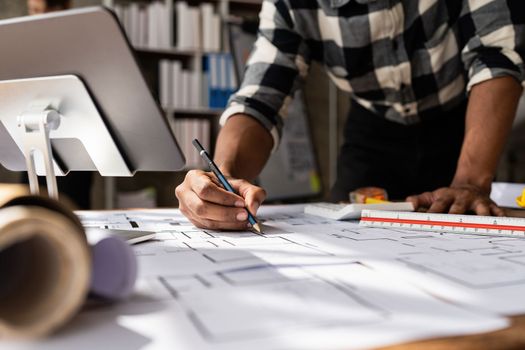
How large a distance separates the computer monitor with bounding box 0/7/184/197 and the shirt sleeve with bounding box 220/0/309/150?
1.80 feet

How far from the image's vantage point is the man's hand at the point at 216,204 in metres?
0.81

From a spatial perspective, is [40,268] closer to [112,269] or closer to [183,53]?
[112,269]

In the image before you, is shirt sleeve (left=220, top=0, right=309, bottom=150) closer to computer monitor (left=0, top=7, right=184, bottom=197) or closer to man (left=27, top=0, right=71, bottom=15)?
computer monitor (left=0, top=7, right=184, bottom=197)

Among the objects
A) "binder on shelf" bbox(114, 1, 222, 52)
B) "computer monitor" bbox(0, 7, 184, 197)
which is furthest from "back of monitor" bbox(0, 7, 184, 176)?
"binder on shelf" bbox(114, 1, 222, 52)

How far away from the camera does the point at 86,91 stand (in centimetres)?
74

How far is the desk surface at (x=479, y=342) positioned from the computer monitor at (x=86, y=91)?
0.54m

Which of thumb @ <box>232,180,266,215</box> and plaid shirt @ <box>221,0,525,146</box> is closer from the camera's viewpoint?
thumb @ <box>232,180,266,215</box>

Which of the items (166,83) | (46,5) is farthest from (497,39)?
(166,83)

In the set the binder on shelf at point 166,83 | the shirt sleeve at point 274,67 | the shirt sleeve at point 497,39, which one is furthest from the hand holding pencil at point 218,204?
the binder on shelf at point 166,83

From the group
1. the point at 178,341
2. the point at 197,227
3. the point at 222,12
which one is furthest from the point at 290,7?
the point at 222,12

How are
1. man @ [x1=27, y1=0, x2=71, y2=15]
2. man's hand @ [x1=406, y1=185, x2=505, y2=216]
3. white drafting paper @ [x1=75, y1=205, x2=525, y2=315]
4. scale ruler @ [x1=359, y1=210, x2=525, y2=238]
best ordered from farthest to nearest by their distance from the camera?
man @ [x1=27, y1=0, x2=71, y2=15] < man's hand @ [x1=406, y1=185, x2=505, y2=216] < scale ruler @ [x1=359, y1=210, x2=525, y2=238] < white drafting paper @ [x1=75, y1=205, x2=525, y2=315]

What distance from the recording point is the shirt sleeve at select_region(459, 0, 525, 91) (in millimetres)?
1195

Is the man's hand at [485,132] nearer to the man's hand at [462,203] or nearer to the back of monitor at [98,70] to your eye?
the man's hand at [462,203]

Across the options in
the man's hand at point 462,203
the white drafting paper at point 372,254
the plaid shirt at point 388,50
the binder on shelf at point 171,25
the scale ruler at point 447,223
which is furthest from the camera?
the binder on shelf at point 171,25
